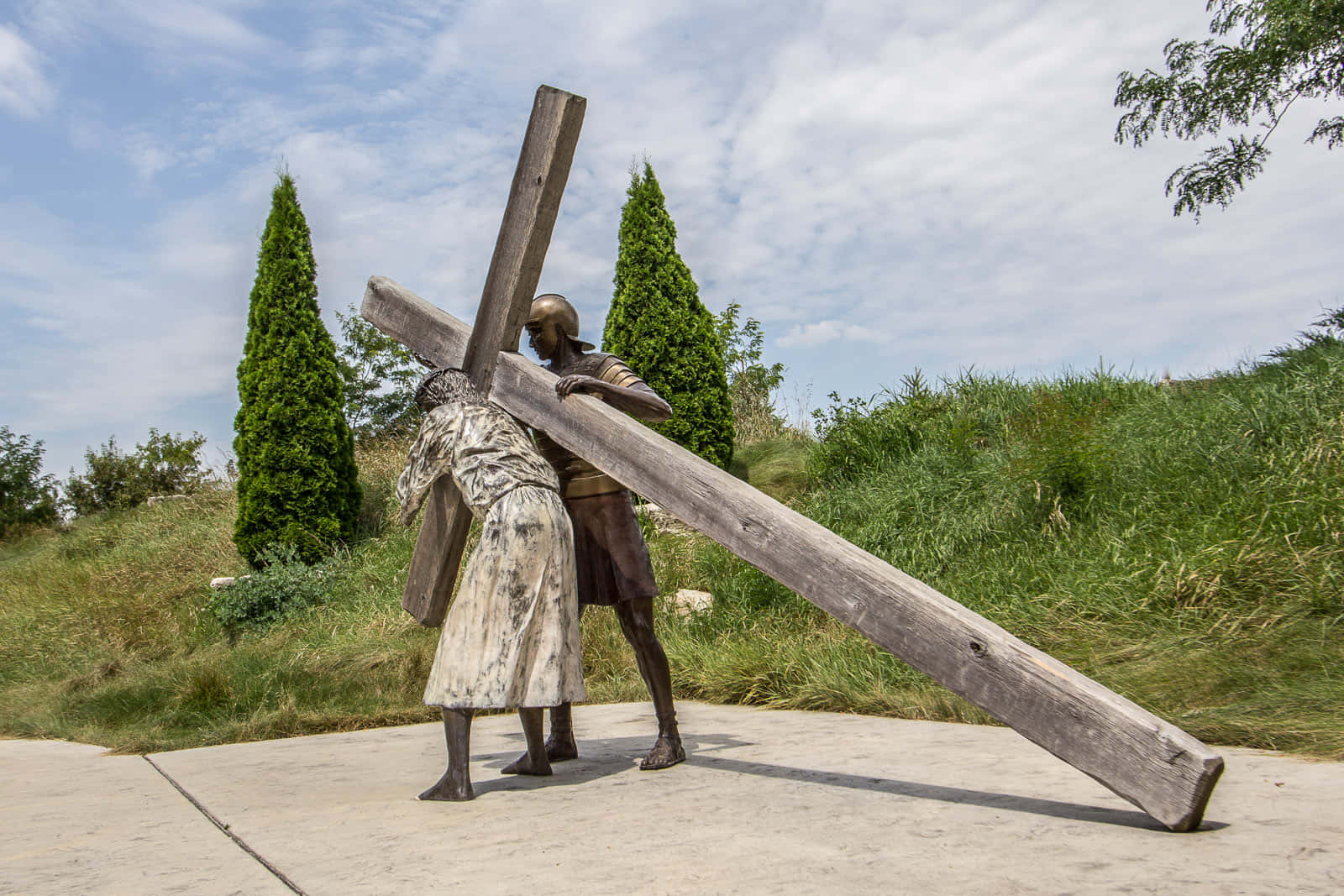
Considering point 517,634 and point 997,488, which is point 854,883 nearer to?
point 517,634

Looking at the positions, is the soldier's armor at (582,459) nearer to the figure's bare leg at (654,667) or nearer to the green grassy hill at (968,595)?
the figure's bare leg at (654,667)

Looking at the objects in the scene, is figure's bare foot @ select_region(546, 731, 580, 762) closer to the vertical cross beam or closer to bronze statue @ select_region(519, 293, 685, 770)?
bronze statue @ select_region(519, 293, 685, 770)

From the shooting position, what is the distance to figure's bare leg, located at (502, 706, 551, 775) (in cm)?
392

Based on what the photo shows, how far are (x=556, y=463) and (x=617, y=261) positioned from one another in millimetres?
7938

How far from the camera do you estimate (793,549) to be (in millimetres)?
3143

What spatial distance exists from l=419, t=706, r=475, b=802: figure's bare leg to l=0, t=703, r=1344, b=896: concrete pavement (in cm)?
7

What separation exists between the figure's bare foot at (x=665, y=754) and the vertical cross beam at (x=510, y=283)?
3.42ft

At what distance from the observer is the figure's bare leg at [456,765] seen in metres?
3.63

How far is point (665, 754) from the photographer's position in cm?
408

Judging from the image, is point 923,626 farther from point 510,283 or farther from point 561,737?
point 510,283

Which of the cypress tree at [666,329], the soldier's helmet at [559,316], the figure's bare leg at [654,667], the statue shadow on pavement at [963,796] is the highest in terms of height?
the cypress tree at [666,329]

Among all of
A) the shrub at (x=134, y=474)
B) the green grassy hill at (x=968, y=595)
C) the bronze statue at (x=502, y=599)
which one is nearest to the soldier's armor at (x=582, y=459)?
the bronze statue at (x=502, y=599)

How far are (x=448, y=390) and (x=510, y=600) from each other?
1.00m

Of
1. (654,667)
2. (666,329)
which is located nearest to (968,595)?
(654,667)
